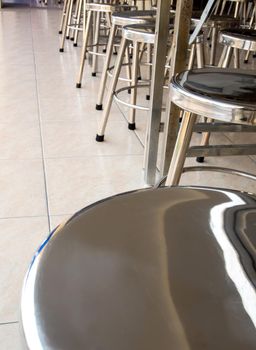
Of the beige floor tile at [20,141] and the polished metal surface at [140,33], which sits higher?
the polished metal surface at [140,33]

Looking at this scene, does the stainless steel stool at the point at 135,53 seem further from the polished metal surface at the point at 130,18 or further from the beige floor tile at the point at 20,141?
the beige floor tile at the point at 20,141

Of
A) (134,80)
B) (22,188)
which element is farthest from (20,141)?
(134,80)

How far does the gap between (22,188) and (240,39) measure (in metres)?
0.96

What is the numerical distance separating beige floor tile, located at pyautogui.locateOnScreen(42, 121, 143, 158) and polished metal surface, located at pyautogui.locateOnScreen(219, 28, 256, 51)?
661mm

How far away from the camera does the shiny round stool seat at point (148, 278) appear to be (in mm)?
360

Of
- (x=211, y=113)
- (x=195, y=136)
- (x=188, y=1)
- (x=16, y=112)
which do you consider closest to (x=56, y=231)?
(x=211, y=113)

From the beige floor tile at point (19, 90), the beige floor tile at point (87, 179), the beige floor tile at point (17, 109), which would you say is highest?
the beige floor tile at point (87, 179)

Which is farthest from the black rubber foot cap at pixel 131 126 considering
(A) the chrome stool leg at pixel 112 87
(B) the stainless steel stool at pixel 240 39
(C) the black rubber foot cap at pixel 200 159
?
(B) the stainless steel stool at pixel 240 39

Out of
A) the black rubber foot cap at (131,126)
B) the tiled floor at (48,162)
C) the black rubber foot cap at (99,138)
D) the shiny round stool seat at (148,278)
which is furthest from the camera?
the black rubber foot cap at (131,126)

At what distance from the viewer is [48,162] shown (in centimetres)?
185

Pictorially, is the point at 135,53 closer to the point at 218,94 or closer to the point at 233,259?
the point at 218,94

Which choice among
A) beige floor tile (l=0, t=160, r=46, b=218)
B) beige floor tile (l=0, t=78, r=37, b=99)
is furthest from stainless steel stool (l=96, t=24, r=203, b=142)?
beige floor tile (l=0, t=78, r=37, b=99)

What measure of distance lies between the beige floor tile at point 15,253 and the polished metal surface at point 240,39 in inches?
35.7

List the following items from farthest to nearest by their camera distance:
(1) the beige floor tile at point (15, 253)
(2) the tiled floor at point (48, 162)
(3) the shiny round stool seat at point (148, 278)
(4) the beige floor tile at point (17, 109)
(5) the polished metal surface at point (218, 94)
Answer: (4) the beige floor tile at point (17, 109)
(2) the tiled floor at point (48, 162)
(1) the beige floor tile at point (15, 253)
(5) the polished metal surface at point (218, 94)
(3) the shiny round stool seat at point (148, 278)
